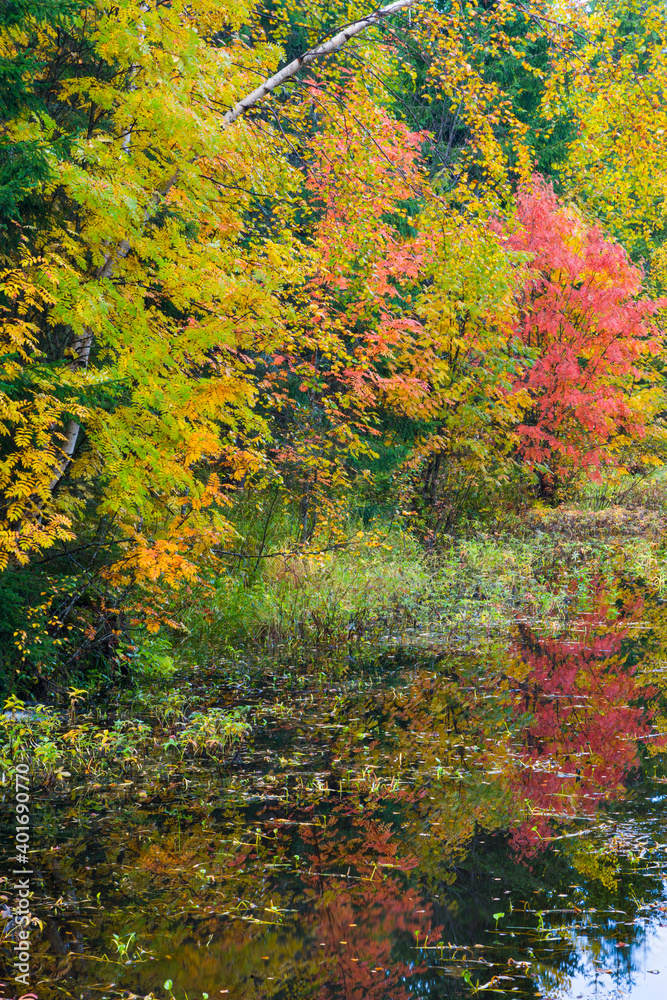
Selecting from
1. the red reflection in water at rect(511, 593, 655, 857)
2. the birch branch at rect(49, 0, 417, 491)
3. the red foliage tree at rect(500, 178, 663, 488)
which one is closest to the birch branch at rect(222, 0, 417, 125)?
the birch branch at rect(49, 0, 417, 491)

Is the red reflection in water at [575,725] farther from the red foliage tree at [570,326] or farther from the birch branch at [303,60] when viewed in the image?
the red foliage tree at [570,326]

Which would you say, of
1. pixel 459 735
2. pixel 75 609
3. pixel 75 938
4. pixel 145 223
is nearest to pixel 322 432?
pixel 145 223

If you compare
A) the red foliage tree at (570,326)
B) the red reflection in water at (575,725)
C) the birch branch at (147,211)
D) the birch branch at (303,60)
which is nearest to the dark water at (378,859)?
the red reflection in water at (575,725)

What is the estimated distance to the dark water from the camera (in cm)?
336

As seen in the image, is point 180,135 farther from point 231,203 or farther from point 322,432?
point 322,432

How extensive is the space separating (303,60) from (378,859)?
26.8 feet

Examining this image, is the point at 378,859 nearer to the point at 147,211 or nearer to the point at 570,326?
the point at 147,211

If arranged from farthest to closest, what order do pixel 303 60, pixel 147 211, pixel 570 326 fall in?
pixel 570 326, pixel 303 60, pixel 147 211

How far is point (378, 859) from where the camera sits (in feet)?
14.3

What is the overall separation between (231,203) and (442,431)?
7352 mm

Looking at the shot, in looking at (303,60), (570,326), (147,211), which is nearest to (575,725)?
(147,211)

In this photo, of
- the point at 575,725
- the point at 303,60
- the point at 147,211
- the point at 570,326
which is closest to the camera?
the point at 575,725

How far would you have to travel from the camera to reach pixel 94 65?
287 inches

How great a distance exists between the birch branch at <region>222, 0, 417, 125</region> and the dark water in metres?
5.88
